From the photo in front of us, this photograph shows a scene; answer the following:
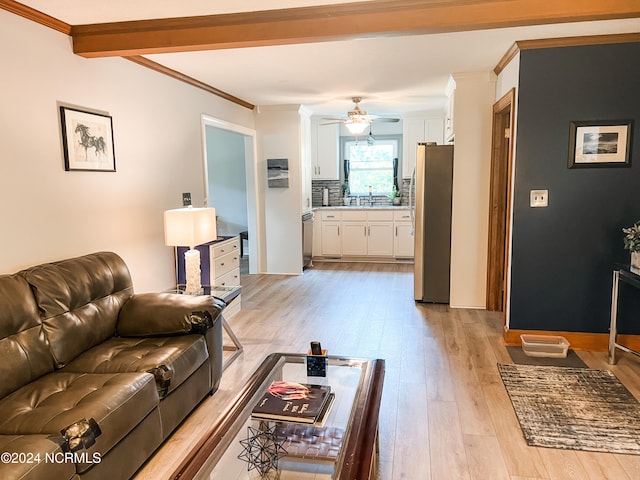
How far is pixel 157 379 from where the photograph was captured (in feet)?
7.18

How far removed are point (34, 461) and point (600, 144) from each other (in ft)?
12.7

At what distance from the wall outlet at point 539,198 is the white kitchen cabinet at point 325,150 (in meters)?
4.40

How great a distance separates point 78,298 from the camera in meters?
Answer: 2.48

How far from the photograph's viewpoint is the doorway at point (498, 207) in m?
4.28

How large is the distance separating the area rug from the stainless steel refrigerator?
166cm

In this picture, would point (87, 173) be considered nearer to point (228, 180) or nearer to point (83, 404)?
point (83, 404)

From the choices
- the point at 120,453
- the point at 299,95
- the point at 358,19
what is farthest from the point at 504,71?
the point at 120,453

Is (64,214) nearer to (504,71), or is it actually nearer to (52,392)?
(52,392)

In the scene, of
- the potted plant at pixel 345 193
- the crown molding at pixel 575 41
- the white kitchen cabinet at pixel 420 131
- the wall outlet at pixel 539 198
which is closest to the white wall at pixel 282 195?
the potted plant at pixel 345 193

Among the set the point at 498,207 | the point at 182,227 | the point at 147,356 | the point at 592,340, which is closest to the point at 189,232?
the point at 182,227

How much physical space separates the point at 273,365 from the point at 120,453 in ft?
2.61

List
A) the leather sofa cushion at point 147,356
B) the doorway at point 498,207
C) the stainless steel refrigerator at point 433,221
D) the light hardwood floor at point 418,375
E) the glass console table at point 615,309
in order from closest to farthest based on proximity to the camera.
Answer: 1. the light hardwood floor at point 418,375
2. the leather sofa cushion at point 147,356
3. the glass console table at point 615,309
4. the doorway at point 498,207
5. the stainless steel refrigerator at point 433,221

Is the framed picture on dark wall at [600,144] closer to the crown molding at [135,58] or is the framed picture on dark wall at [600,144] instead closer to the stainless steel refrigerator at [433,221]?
the stainless steel refrigerator at [433,221]

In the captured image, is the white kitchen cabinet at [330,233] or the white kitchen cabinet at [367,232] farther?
the white kitchen cabinet at [330,233]
